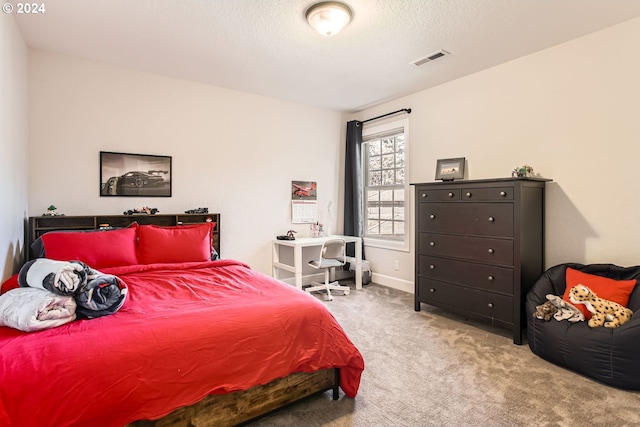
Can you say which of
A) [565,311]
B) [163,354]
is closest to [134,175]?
[163,354]

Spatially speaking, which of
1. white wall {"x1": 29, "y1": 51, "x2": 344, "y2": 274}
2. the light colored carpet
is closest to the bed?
the light colored carpet

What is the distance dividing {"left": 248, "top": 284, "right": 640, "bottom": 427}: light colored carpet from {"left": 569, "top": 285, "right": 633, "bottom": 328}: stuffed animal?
0.40 metres

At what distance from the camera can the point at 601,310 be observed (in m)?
2.31

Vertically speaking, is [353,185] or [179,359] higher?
[353,185]

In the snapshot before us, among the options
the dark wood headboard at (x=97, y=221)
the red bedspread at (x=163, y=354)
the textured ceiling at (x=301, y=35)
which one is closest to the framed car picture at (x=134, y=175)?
the dark wood headboard at (x=97, y=221)

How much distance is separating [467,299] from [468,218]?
2.52ft

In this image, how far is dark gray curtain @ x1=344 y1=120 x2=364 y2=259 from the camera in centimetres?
489

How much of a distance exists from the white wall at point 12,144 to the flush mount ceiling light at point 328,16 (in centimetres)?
208

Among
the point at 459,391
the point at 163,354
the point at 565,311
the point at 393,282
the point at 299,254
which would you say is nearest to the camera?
the point at 163,354

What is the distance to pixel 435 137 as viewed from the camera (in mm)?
4062

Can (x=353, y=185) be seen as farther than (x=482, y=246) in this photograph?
Yes

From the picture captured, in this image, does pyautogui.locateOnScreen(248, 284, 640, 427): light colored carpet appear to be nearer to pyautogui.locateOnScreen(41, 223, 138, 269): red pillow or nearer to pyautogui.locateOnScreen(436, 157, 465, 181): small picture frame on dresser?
pyautogui.locateOnScreen(436, 157, 465, 181): small picture frame on dresser

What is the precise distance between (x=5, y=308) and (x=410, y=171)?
13.1 ft

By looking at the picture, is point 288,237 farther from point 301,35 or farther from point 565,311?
point 565,311
